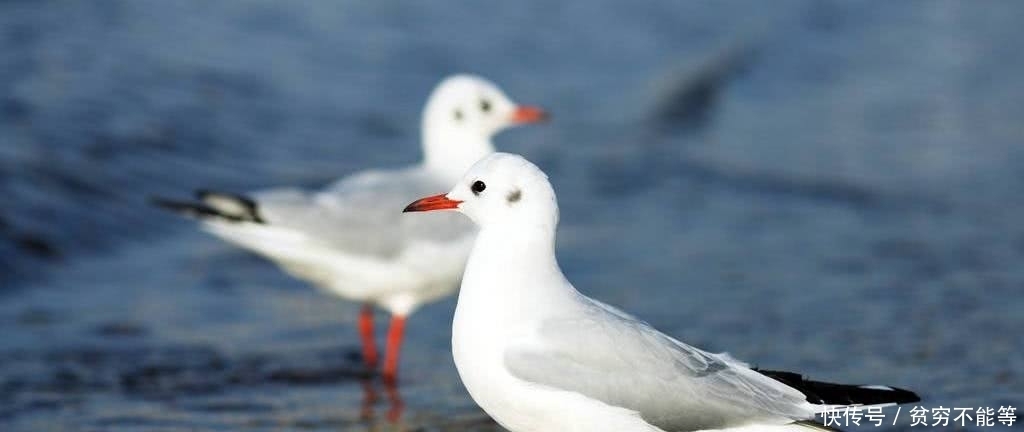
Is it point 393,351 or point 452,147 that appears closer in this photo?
point 393,351

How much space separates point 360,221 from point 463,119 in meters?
1.04

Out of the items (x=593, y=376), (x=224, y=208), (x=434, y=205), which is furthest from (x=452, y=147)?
(x=593, y=376)

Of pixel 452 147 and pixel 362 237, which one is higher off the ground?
pixel 452 147

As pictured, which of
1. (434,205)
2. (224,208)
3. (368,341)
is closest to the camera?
(434,205)

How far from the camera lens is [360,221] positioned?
7344 millimetres

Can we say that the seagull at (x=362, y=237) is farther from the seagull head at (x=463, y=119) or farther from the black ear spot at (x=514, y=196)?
the black ear spot at (x=514, y=196)

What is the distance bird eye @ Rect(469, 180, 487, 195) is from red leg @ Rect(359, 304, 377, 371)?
2.67 meters

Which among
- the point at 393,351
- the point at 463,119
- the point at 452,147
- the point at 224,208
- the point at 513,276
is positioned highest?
the point at 463,119

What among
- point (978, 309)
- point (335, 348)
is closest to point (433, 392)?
point (335, 348)

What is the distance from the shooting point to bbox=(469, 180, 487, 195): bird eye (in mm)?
4834

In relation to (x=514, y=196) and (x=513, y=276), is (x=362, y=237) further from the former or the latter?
(x=513, y=276)

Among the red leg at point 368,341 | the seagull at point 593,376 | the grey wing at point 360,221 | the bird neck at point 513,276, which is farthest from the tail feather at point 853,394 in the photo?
the red leg at point 368,341

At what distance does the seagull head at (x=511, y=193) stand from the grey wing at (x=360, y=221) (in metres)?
2.50

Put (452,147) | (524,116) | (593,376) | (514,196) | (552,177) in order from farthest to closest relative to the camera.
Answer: (552,177) → (524,116) → (452,147) → (514,196) → (593,376)
